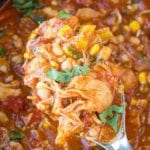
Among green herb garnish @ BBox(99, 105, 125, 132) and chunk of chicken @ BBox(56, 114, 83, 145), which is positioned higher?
chunk of chicken @ BBox(56, 114, 83, 145)

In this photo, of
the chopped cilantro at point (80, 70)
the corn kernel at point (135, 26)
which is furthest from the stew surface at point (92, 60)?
the chopped cilantro at point (80, 70)

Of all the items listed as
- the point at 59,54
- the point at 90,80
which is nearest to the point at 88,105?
the point at 90,80

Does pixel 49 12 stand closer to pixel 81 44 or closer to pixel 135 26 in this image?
pixel 135 26

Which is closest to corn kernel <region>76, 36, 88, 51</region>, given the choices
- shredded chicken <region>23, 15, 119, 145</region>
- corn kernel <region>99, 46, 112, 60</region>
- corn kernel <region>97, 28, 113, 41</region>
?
shredded chicken <region>23, 15, 119, 145</region>

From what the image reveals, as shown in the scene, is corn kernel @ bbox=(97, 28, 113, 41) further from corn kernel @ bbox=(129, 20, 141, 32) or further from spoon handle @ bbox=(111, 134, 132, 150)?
spoon handle @ bbox=(111, 134, 132, 150)

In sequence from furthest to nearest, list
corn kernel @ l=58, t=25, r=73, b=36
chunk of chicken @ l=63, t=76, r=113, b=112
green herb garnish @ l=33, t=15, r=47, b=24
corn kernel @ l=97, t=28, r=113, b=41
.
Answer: green herb garnish @ l=33, t=15, r=47, b=24 < corn kernel @ l=97, t=28, r=113, b=41 < corn kernel @ l=58, t=25, r=73, b=36 < chunk of chicken @ l=63, t=76, r=113, b=112

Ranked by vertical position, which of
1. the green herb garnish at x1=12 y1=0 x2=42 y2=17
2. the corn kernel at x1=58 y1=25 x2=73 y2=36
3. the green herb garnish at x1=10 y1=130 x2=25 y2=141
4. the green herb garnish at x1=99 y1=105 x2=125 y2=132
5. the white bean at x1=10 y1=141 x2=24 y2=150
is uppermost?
the corn kernel at x1=58 y1=25 x2=73 y2=36

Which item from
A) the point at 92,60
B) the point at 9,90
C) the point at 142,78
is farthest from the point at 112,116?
the point at 9,90

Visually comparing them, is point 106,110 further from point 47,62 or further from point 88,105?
point 47,62
